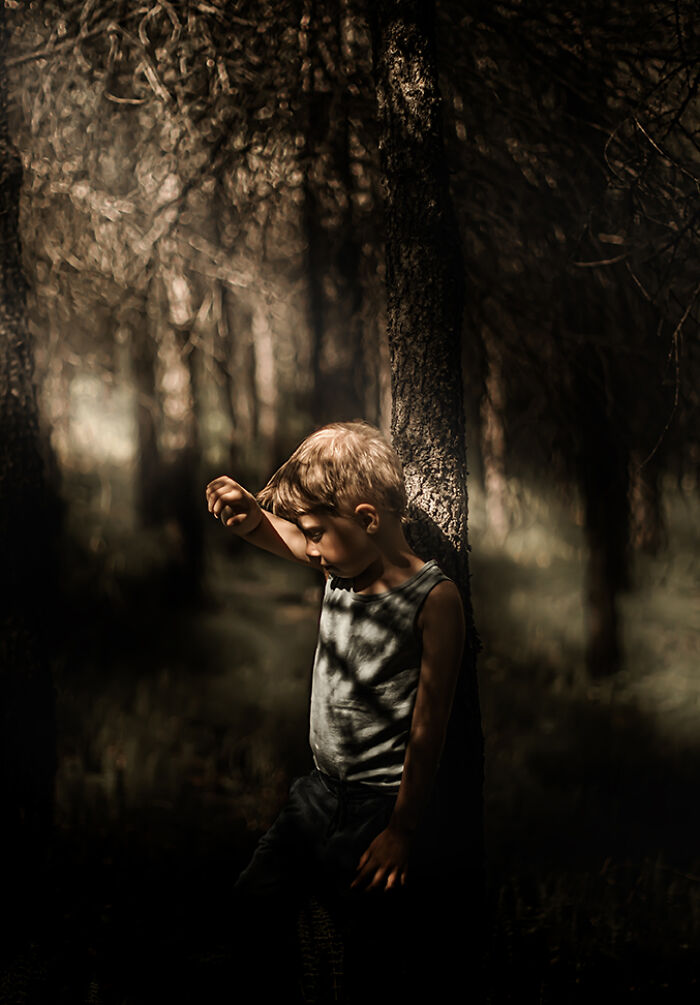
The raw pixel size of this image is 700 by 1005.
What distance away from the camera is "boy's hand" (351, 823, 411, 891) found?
1750mm

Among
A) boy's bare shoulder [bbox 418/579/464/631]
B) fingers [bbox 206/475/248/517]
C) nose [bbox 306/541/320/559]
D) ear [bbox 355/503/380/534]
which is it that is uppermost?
fingers [bbox 206/475/248/517]

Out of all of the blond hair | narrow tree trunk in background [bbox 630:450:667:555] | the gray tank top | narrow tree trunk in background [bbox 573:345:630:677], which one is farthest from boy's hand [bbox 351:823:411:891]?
narrow tree trunk in background [bbox 630:450:667:555]

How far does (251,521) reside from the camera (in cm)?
185

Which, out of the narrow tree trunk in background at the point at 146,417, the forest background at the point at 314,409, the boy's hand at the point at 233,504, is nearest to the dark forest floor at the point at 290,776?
the forest background at the point at 314,409

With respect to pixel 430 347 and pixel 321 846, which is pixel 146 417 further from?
pixel 321 846

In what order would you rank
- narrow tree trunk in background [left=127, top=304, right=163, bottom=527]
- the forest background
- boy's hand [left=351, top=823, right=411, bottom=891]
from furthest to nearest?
narrow tree trunk in background [left=127, top=304, right=163, bottom=527] → the forest background → boy's hand [left=351, top=823, right=411, bottom=891]

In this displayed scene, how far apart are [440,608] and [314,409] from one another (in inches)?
35.8

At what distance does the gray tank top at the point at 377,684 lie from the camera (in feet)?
6.00

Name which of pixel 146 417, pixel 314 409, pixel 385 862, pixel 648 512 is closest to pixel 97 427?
pixel 146 417

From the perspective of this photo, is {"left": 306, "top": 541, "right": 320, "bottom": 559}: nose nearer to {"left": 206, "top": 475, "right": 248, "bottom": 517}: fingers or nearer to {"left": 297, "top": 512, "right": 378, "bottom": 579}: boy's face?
{"left": 297, "top": 512, "right": 378, "bottom": 579}: boy's face

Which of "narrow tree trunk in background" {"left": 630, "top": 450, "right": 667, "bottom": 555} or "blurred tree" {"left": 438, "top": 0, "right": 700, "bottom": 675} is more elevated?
"blurred tree" {"left": 438, "top": 0, "right": 700, "bottom": 675}

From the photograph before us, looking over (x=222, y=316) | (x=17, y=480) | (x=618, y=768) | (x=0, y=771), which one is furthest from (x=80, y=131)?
(x=618, y=768)

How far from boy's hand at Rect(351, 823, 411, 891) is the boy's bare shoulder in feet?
1.50

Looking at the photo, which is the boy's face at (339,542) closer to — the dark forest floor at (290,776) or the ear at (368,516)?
the ear at (368,516)
